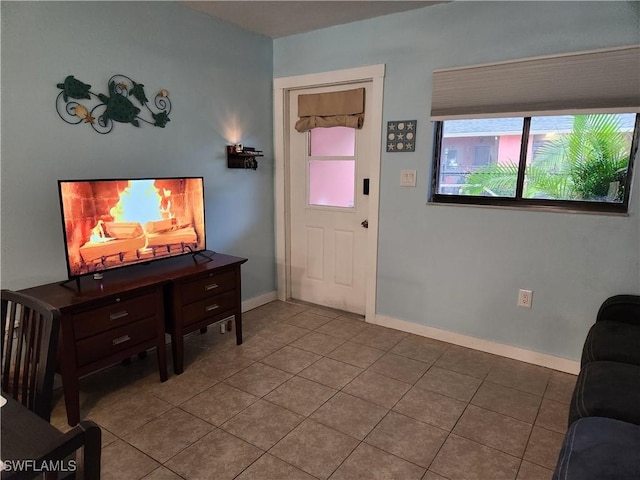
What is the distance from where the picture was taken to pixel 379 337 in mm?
3219

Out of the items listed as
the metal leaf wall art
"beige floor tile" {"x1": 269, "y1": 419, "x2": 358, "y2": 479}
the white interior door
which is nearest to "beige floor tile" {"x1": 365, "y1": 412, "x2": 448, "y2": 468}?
"beige floor tile" {"x1": 269, "y1": 419, "x2": 358, "y2": 479}

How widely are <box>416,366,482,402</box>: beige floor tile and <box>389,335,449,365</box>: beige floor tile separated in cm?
16

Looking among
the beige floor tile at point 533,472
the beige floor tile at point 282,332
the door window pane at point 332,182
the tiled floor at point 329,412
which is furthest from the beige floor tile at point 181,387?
the door window pane at point 332,182

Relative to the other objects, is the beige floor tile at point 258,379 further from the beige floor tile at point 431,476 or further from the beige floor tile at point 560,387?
the beige floor tile at point 560,387

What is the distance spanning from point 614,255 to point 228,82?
117 inches

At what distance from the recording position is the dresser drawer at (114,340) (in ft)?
6.93

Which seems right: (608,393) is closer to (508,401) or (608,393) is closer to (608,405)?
(608,405)

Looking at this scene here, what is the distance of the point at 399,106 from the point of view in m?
3.08

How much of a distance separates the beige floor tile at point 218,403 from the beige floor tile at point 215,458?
0.16 meters

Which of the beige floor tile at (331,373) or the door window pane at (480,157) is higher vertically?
the door window pane at (480,157)

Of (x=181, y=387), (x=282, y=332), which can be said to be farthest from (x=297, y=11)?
(x=181, y=387)

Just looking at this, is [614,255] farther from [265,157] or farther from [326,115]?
[265,157]

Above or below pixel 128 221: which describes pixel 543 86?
above

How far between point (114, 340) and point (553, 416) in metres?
2.44
